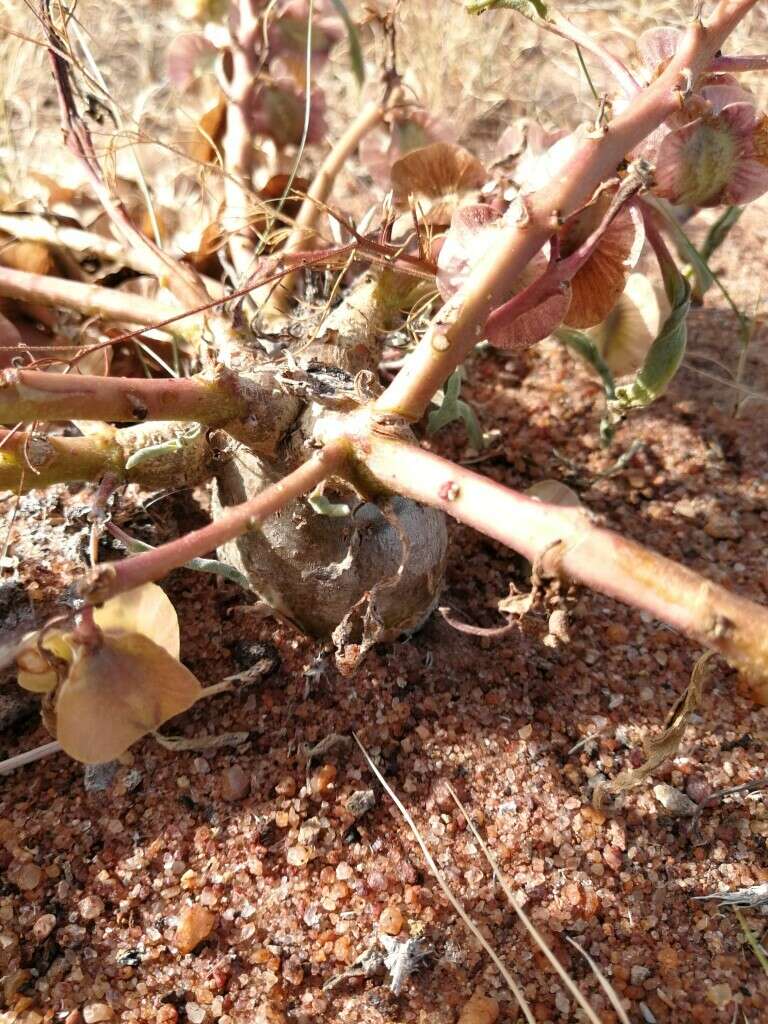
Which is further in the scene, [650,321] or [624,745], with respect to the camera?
[650,321]

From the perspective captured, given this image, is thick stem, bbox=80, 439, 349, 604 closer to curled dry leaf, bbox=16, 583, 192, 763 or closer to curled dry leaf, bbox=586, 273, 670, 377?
curled dry leaf, bbox=16, 583, 192, 763

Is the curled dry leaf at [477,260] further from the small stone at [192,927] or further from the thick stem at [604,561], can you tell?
the small stone at [192,927]

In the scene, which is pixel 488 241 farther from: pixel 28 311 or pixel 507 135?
pixel 28 311

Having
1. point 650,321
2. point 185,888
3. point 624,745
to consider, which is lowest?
point 185,888

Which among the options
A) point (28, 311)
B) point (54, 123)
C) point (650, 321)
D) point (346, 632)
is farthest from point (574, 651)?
point (54, 123)

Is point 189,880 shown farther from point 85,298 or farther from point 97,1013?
point 85,298

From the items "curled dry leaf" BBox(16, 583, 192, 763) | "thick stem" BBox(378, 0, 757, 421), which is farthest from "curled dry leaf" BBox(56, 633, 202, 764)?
"thick stem" BBox(378, 0, 757, 421)
